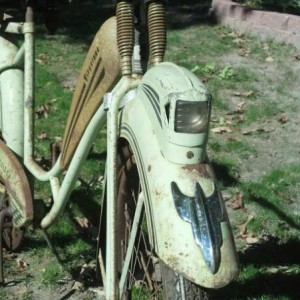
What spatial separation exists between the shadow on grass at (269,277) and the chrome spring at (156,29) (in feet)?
4.90

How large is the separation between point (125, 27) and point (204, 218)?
0.75 m

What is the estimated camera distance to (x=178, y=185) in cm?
214

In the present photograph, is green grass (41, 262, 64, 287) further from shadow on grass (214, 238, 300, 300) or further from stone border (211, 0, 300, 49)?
stone border (211, 0, 300, 49)

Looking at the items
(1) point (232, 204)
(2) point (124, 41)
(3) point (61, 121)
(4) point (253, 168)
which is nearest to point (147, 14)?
(2) point (124, 41)

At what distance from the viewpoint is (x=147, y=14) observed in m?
2.51

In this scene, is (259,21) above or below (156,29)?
below

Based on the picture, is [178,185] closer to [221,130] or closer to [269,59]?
[221,130]

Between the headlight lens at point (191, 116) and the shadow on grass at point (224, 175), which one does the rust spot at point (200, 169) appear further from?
the shadow on grass at point (224, 175)

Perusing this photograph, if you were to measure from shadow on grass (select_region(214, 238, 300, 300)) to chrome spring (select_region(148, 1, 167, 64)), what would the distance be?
58.8 inches

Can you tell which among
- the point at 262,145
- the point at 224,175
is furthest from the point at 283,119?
the point at 224,175

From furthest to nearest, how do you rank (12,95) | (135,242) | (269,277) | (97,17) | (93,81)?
(97,17), (269,277), (12,95), (93,81), (135,242)

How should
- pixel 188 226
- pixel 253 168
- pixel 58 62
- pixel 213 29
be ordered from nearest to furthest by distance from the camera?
pixel 188 226, pixel 253 168, pixel 58 62, pixel 213 29

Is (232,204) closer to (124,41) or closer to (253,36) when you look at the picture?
(124,41)

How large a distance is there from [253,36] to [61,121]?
11.6ft
